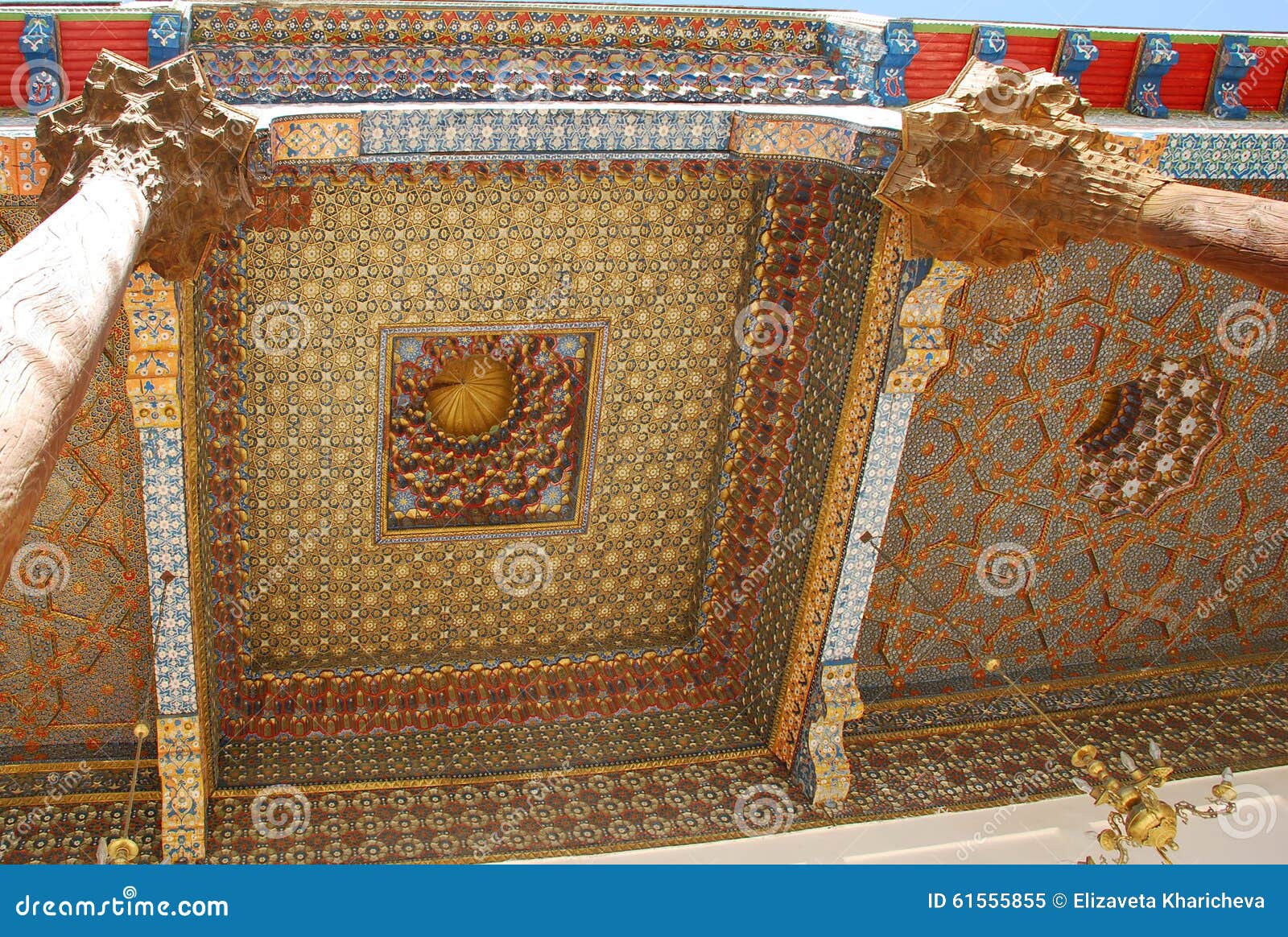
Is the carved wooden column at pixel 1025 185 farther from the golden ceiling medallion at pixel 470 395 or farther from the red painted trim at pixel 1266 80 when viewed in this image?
the golden ceiling medallion at pixel 470 395

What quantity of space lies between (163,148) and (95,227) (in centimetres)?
58

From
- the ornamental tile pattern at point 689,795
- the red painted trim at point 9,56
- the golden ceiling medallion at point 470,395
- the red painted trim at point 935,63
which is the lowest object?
the ornamental tile pattern at point 689,795

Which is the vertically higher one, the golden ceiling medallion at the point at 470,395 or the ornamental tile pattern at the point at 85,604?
the golden ceiling medallion at the point at 470,395

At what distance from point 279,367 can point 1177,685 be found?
15.2 ft

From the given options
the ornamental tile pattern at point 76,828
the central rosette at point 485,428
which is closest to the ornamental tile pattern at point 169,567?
the ornamental tile pattern at point 76,828

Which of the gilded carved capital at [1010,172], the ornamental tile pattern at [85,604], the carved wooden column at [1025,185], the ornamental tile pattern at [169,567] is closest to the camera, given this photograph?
the carved wooden column at [1025,185]

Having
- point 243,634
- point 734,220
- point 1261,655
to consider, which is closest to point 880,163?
point 734,220

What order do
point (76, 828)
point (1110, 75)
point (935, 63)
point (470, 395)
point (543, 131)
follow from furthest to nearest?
point (470, 395) → point (76, 828) → point (1110, 75) → point (935, 63) → point (543, 131)

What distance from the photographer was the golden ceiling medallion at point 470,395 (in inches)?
215

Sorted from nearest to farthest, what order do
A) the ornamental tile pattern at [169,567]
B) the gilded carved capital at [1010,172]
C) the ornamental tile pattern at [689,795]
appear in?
1. the gilded carved capital at [1010,172]
2. the ornamental tile pattern at [169,567]
3. the ornamental tile pattern at [689,795]

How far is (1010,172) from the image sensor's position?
4.15 metres

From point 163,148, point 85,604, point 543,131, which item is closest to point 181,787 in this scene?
point 85,604

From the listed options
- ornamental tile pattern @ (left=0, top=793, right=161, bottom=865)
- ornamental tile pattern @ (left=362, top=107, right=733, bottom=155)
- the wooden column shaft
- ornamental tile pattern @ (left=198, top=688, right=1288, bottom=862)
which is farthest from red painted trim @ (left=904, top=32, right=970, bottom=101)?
ornamental tile pattern @ (left=0, top=793, right=161, bottom=865)

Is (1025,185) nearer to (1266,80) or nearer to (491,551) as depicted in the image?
(1266,80)
